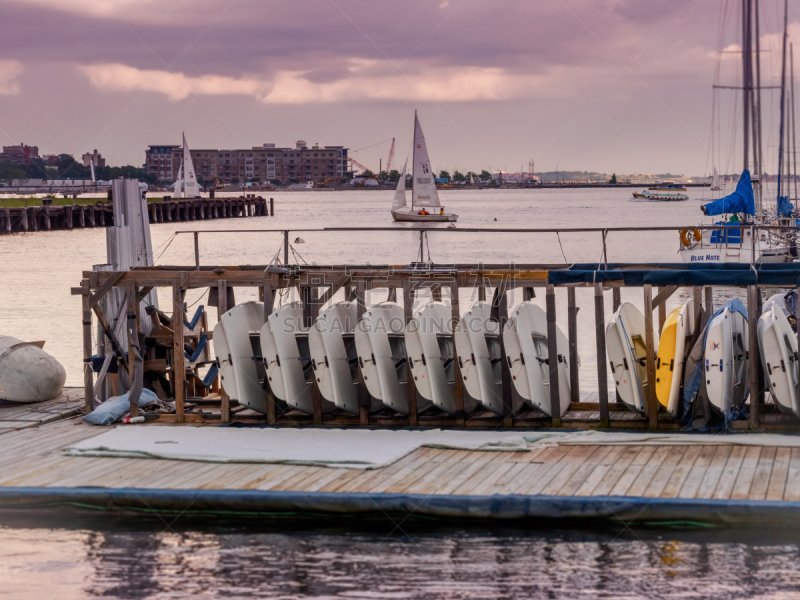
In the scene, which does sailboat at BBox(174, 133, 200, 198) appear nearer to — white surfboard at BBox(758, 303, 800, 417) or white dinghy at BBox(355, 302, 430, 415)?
white dinghy at BBox(355, 302, 430, 415)

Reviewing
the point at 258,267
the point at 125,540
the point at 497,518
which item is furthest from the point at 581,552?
the point at 258,267

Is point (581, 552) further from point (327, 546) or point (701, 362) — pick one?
point (701, 362)

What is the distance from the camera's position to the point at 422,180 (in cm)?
8644

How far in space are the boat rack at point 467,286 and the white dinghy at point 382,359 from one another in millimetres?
229

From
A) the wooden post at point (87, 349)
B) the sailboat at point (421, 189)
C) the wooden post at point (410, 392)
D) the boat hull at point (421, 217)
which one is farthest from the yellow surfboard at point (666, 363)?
the boat hull at point (421, 217)

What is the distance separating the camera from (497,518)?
30.9 ft

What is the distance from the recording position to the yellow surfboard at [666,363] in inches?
452

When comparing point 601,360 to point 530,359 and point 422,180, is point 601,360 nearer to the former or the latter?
point 530,359

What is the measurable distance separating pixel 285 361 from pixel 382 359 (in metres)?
1.16

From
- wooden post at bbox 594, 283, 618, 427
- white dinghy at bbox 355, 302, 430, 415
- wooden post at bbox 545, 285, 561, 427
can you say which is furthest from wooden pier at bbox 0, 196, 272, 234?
wooden post at bbox 594, 283, 618, 427

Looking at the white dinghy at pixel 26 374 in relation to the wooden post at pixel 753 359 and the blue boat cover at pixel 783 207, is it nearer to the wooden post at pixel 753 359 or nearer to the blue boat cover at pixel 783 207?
the wooden post at pixel 753 359

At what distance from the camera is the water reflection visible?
8.67 m

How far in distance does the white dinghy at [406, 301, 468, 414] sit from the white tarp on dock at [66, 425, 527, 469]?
47 centimetres

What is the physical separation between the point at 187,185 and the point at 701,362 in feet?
437
